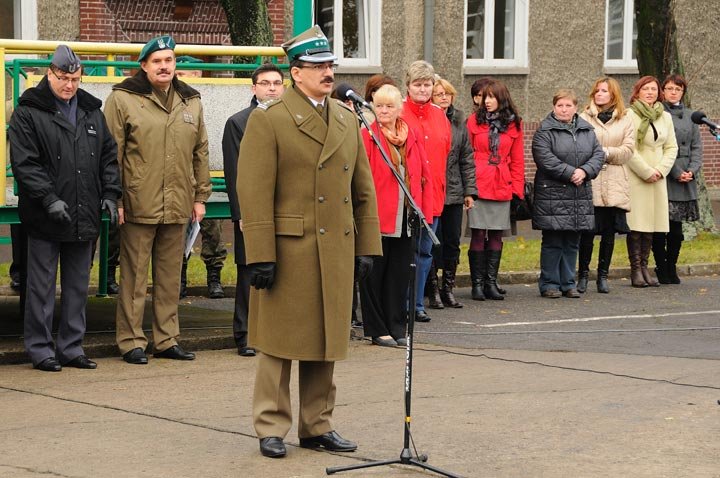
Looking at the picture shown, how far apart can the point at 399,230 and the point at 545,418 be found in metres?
3.25

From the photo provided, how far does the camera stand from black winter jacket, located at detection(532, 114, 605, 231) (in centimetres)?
1417

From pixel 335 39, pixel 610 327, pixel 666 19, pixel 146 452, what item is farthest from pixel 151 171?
pixel 335 39

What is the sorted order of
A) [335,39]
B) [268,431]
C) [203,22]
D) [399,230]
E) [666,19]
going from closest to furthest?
[268,431]
[399,230]
[666,19]
[203,22]
[335,39]

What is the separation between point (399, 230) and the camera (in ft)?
37.0

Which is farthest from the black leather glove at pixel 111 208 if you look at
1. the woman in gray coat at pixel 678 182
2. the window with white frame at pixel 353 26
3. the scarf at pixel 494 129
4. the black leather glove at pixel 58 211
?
the window with white frame at pixel 353 26

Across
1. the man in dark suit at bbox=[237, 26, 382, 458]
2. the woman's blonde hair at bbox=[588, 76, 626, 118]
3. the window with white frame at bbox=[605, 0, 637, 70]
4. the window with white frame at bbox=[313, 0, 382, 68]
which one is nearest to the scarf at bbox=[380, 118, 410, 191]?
the man in dark suit at bbox=[237, 26, 382, 458]

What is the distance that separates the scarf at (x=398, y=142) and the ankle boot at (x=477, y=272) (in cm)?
288

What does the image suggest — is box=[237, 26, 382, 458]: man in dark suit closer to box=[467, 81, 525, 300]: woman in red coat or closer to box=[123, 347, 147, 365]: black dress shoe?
box=[123, 347, 147, 365]: black dress shoe

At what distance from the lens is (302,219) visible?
7336 mm

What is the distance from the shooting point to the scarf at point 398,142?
11211mm

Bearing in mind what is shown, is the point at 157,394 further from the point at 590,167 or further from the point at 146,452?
the point at 590,167

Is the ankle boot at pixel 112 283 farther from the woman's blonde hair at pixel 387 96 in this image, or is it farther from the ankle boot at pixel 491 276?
the woman's blonde hair at pixel 387 96

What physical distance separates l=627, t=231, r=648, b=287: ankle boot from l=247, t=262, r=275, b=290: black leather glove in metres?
8.70

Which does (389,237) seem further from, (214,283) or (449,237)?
(214,283)
